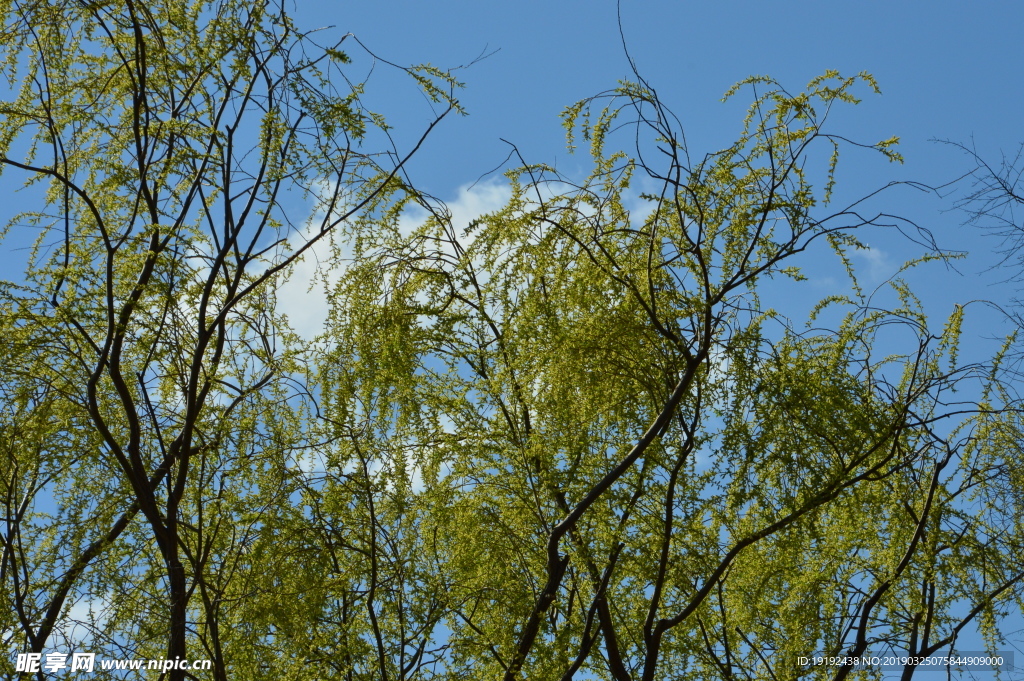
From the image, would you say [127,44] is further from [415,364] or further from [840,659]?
[840,659]

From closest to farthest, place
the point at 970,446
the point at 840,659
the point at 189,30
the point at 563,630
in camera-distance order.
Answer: the point at 189,30 → the point at 563,630 → the point at 840,659 → the point at 970,446

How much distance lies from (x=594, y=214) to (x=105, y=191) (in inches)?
98.8

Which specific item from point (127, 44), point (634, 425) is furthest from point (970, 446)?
point (127, 44)

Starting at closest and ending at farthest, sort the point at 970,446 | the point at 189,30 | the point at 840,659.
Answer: the point at 189,30, the point at 840,659, the point at 970,446

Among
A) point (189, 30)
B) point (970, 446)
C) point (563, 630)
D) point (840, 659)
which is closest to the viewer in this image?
point (189, 30)

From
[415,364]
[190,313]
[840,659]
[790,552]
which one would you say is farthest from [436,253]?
[840,659]

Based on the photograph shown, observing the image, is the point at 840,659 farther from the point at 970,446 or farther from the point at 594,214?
the point at 594,214

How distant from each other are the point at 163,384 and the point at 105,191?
1044 millimetres

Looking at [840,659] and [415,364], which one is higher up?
[415,364]

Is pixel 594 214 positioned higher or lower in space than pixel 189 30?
lower

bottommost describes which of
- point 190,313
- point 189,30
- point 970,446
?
point 970,446

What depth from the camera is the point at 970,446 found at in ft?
18.7

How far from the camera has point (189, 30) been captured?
4.48 metres

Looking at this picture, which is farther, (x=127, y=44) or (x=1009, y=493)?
(x=1009, y=493)
